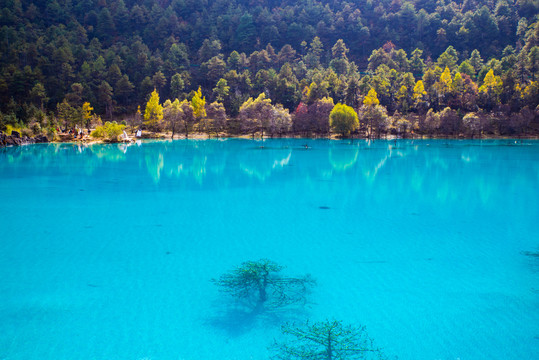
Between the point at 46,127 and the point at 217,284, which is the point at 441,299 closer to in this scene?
the point at 217,284

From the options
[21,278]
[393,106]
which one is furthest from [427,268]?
[393,106]

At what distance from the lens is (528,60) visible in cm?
9619

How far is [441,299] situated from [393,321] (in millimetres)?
2634

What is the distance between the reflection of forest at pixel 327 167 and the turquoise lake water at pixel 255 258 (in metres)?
0.57

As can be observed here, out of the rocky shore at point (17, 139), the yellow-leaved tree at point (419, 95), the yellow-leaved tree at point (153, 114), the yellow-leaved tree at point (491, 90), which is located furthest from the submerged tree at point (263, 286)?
the yellow-leaved tree at point (491, 90)

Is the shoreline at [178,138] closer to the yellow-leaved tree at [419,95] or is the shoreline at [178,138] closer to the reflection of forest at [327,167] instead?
the reflection of forest at [327,167]

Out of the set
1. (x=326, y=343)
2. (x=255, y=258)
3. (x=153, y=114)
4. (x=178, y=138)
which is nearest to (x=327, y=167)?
(x=255, y=258)

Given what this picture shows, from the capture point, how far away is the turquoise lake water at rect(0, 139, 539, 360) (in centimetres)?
1230

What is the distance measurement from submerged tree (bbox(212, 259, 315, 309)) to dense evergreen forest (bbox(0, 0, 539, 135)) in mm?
76782

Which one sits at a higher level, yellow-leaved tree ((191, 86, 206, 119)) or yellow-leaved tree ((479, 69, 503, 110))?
yellow-leaved tree ((479, 69, 503, 110))

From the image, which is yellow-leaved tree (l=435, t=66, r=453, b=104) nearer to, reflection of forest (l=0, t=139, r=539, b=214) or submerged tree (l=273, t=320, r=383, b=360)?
reflection of forest (l=0, t=139, r=539, b=214)

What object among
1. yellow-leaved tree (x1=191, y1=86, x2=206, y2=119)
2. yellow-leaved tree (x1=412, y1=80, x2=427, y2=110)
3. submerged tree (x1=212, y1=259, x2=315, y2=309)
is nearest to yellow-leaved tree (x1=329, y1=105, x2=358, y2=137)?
yellow-leaved tree (x1=412, y1=80, x2=427, y2=110)

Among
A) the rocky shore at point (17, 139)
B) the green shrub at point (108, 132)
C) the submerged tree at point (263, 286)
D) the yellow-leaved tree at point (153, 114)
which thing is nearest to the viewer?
the submerged tree at point (263, 286)

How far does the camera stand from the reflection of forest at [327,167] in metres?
37.0
